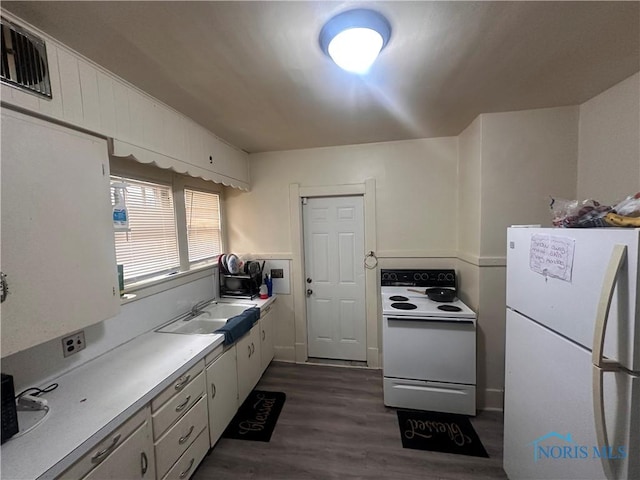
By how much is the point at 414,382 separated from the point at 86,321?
2390 millimetres

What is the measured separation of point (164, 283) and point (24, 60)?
61.2 inches

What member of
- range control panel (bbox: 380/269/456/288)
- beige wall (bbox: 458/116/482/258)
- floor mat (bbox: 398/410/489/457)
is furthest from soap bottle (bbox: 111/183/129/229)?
beige wall (bbox: 458/116/482/258)

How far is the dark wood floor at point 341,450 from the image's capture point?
170 centimetres

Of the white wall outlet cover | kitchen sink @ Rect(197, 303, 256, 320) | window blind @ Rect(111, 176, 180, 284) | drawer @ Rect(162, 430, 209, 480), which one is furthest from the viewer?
the white wall outlet cover

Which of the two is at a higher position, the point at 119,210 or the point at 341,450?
the point at 119,210

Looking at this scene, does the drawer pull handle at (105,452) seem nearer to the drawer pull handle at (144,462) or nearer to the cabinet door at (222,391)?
the drawer pull handle at (144,462)

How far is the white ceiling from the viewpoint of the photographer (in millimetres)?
1051

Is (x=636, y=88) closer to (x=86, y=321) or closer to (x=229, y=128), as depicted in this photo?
(x=229, y=128)

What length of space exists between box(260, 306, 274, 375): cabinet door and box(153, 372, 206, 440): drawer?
102 cm

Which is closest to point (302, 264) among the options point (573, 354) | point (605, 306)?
point (573, 354)

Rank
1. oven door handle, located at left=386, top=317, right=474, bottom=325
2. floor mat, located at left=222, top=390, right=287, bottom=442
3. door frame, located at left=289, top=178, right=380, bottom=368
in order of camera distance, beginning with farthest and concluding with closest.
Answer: door frame, located at left=289, top=178, right=380, bottom=368 < oven door handle, located at left=386, top=317, right=474, bottom=325 < floor mat, located at left=222, top=390, right=287, bottom=442

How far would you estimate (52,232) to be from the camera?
114 cm

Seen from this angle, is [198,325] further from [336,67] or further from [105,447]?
Result: [336,67]

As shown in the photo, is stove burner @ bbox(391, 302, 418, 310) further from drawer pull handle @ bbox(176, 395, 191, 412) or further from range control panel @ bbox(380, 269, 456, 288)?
drawer pull handle @ bbox(176, 395, 191, 412)
